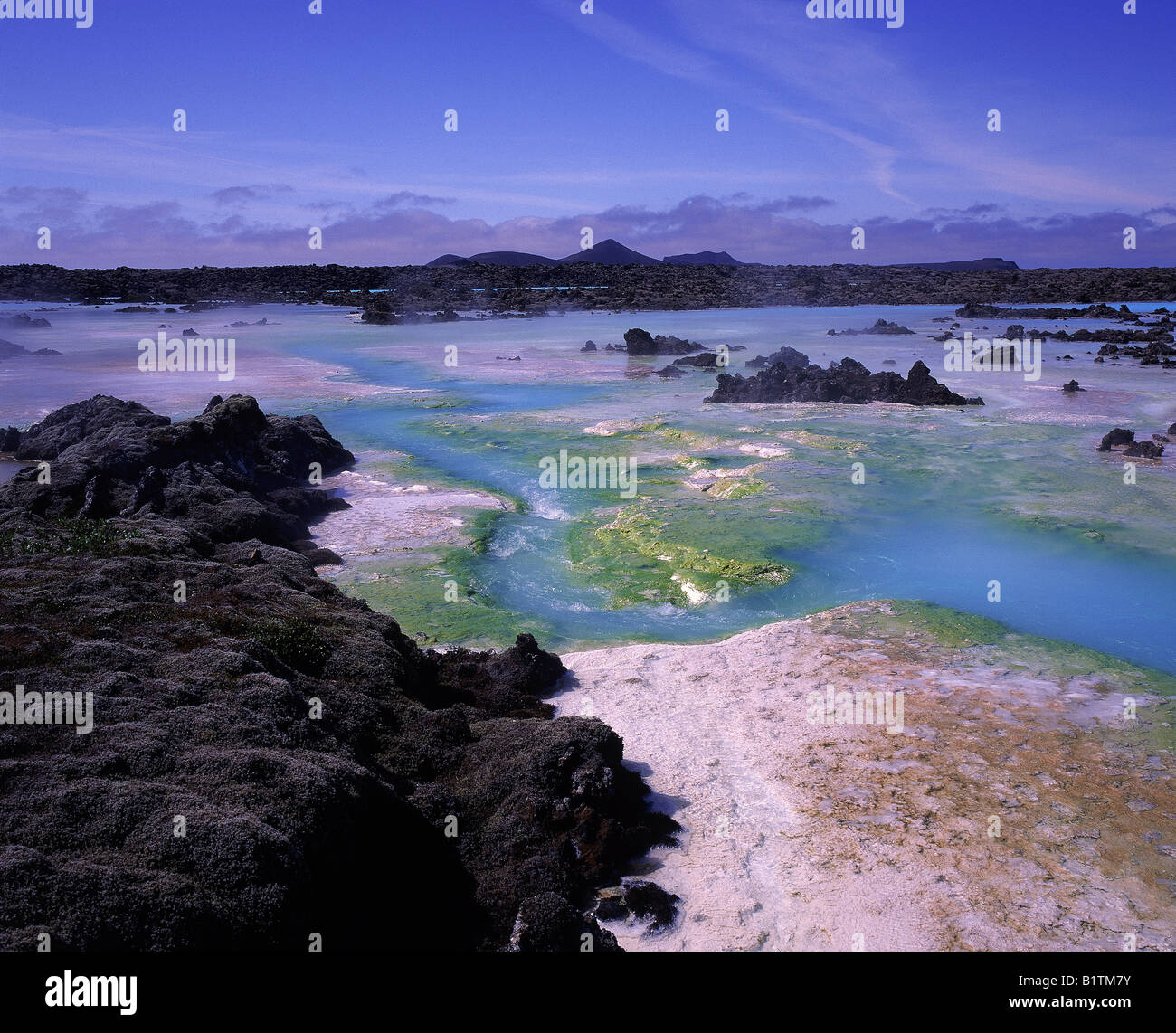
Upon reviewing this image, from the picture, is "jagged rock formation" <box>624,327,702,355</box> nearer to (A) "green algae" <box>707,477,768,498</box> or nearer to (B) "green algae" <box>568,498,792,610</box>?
(A) "green algae" <box>707,477,768,498</box>

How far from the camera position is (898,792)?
26.5ft

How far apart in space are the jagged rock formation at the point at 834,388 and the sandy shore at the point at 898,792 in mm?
19933

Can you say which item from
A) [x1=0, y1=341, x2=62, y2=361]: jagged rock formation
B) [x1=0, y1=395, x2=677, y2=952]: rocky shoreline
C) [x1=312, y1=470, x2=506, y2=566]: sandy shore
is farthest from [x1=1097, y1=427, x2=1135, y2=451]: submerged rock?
[x1=0, y1=341, x2=62, y2=361]: jagged rock formation

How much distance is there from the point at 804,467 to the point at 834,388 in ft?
37.7

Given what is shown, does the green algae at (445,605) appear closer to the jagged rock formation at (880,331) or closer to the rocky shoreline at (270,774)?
the rocky shoreline at (270,774)

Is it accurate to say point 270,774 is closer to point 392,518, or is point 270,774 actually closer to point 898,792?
point 898,792

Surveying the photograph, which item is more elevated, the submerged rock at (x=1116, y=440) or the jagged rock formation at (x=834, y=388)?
the jagged rock formation at (x=834, y=388)

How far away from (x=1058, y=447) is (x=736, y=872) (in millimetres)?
20289

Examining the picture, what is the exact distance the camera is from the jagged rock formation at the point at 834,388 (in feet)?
99.5

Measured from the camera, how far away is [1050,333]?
51.4m

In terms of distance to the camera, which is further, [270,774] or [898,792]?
[898,792]

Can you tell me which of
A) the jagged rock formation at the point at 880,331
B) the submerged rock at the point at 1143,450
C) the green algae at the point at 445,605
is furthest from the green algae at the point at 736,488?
the jagged rock formation at the point at 880,331

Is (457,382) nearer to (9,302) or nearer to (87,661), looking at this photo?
(87,661)

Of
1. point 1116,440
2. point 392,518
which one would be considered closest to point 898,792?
point 392,518
